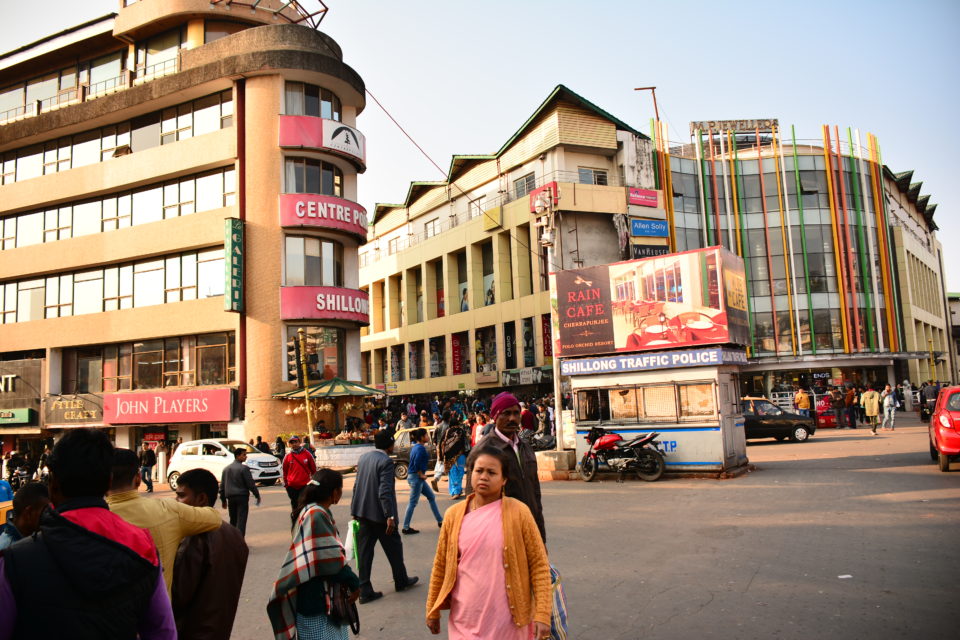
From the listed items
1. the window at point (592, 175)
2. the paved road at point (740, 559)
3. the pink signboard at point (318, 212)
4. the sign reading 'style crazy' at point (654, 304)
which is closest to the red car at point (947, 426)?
the paved road at point (740, 559)

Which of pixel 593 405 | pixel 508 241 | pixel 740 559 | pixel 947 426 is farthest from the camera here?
pixel 508 241

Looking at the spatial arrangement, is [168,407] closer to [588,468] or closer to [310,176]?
[310,176]

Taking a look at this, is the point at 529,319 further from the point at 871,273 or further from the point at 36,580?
the point at 36,580

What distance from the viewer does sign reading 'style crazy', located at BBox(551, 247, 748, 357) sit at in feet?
50.2

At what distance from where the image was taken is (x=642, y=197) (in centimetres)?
4022

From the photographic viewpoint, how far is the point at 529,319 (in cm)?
4072

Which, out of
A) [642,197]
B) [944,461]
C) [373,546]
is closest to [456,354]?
[642,197]

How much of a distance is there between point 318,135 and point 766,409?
2010 centimetres

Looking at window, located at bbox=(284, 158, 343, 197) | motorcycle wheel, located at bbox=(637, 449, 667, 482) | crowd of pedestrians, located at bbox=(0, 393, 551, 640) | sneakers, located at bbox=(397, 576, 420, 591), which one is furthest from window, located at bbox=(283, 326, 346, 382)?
crowd of pedestrians, located at bbox=(0, 393, 551, 640)

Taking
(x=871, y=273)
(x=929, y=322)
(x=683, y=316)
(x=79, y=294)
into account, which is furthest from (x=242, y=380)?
Answer: (x=929, y=322)

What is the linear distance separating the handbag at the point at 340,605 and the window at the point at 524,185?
123ft

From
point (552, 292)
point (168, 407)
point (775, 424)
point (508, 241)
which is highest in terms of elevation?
point (508, 241)

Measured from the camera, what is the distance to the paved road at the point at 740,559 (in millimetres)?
5566

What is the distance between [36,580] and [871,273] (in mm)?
49002
